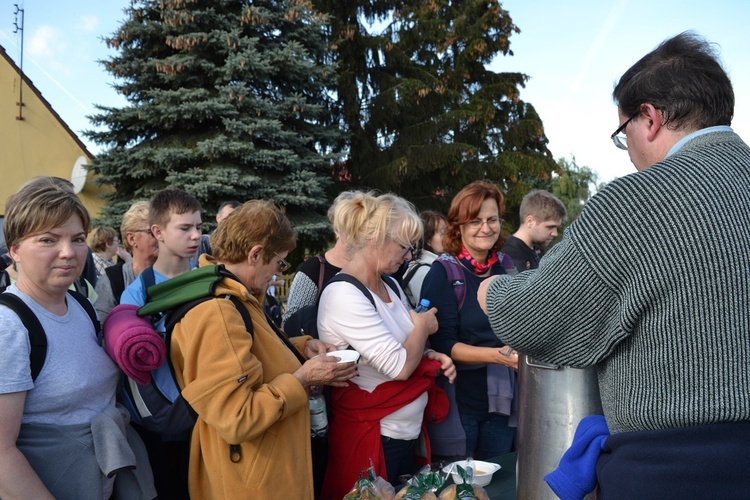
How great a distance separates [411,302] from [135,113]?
962 cm

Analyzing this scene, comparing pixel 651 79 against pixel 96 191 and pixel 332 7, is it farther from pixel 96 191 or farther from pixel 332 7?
pixel 96 191

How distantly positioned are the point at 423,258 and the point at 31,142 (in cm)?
1444

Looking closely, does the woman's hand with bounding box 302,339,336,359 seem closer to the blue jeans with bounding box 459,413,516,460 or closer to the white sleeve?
the white sleeve

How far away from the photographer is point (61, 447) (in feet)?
5.80

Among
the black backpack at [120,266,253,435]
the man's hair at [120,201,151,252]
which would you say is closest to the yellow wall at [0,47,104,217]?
the man's hair at [120,201,151,252]

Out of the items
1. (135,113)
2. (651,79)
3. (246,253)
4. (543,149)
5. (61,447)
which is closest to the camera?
(651,79)

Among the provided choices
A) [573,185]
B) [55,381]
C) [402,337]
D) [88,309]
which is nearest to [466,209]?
[402,337]

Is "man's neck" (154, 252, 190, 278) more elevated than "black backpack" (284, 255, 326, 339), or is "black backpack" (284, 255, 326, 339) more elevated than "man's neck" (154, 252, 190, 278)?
"man's neck" (154, 252, 190, 278)

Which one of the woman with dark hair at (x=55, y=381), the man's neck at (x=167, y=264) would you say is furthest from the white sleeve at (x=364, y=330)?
the man's neck at (x=167, y=264)

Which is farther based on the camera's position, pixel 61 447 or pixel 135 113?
pixel 135 113

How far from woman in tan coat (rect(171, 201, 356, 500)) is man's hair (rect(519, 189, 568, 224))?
102 inches

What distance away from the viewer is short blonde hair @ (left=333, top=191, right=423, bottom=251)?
Result: 2545 millimetres

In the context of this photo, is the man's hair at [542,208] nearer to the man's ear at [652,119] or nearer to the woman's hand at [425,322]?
the woman's hand at [425,322]

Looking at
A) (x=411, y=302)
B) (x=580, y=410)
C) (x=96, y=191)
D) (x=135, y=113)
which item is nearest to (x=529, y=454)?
(x=580, y=410)
